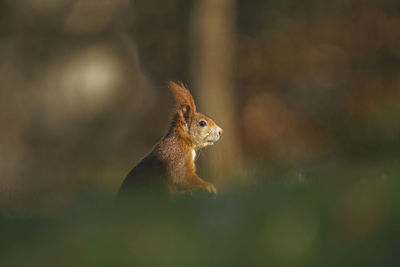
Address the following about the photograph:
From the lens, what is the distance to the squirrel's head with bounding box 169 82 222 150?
2924 mm

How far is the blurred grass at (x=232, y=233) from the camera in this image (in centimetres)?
187

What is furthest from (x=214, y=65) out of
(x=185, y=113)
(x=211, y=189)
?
(x=211, y=189)

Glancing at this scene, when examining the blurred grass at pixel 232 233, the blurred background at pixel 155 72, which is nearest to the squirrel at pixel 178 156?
the blurred grass at pixel 232 233

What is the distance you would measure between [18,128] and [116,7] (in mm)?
3154

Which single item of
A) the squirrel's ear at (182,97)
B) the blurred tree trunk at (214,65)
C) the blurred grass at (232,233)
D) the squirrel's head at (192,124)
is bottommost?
the blurred grass at (232,233)

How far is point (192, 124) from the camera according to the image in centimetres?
296

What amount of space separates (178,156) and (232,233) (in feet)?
2.98

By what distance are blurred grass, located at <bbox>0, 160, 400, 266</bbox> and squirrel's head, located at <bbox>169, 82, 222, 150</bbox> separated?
0.74 m

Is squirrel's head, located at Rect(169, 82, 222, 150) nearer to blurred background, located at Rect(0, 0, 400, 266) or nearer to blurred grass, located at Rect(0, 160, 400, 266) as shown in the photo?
blurred grass, located at Rect(0, 160, 400, 266)

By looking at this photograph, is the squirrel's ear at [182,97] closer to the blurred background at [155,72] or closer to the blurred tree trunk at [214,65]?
the blurred tree trunk at [214,65]

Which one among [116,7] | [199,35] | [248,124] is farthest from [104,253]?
[116,7]

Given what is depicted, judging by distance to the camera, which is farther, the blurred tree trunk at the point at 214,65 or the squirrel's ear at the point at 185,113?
the blurred tree trunk at the point at 214,65

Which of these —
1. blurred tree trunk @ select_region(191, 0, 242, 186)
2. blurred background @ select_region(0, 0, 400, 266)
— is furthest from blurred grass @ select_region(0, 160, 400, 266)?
blurred background @ select_region(0, 0, 400, 266)

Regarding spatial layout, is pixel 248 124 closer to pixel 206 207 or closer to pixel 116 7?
pixel 116 7
